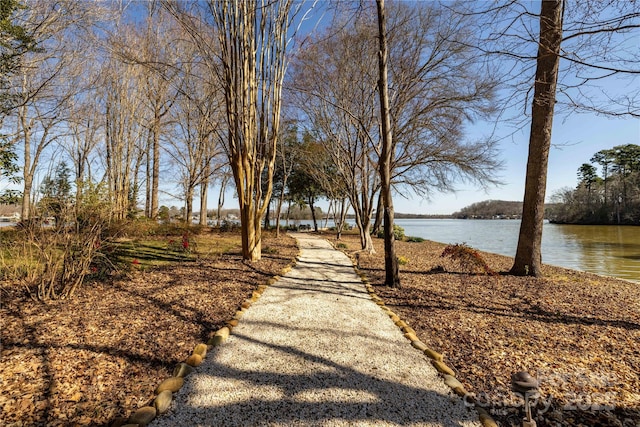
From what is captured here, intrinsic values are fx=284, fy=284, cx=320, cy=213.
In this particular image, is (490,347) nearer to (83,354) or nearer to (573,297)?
(573,297)

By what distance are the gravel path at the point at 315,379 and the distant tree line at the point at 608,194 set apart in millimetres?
43513

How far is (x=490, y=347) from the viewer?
276 cm

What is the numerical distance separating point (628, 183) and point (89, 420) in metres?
46.8

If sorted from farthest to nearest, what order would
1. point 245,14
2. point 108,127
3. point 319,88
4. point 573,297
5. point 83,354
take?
point 108,127 → point 319,88 → point 245,14 → point 573,297 → point 83,354

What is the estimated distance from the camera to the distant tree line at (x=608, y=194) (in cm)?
3150

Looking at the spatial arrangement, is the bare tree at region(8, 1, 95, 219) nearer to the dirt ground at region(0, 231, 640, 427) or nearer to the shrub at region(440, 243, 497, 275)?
the dirt ground at region(0, 231, 640, 427)

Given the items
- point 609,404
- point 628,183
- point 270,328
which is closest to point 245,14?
point 270,328

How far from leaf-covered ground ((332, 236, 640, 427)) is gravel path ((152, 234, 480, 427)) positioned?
0.43 meters

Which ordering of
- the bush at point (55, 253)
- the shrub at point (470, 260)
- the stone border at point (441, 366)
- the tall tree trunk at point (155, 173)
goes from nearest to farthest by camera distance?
the stone border at point (441, 366), the bush at point (55, 253), the shrub at point (470, 260), the tall tree trunk at point (155, 173)

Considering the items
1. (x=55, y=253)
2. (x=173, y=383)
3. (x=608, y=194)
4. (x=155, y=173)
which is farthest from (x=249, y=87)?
(x=608, y=194)

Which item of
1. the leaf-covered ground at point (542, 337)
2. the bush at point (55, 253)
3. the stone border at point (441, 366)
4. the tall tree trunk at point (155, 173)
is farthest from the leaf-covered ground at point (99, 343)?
the tall tree trunk at point (155, 173)

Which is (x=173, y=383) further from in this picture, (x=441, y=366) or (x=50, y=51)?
(x=50, y=51)

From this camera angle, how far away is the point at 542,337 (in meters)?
2.98

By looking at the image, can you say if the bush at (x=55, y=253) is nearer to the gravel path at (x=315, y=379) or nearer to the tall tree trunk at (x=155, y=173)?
the gravel path at (x=315, y=379)
